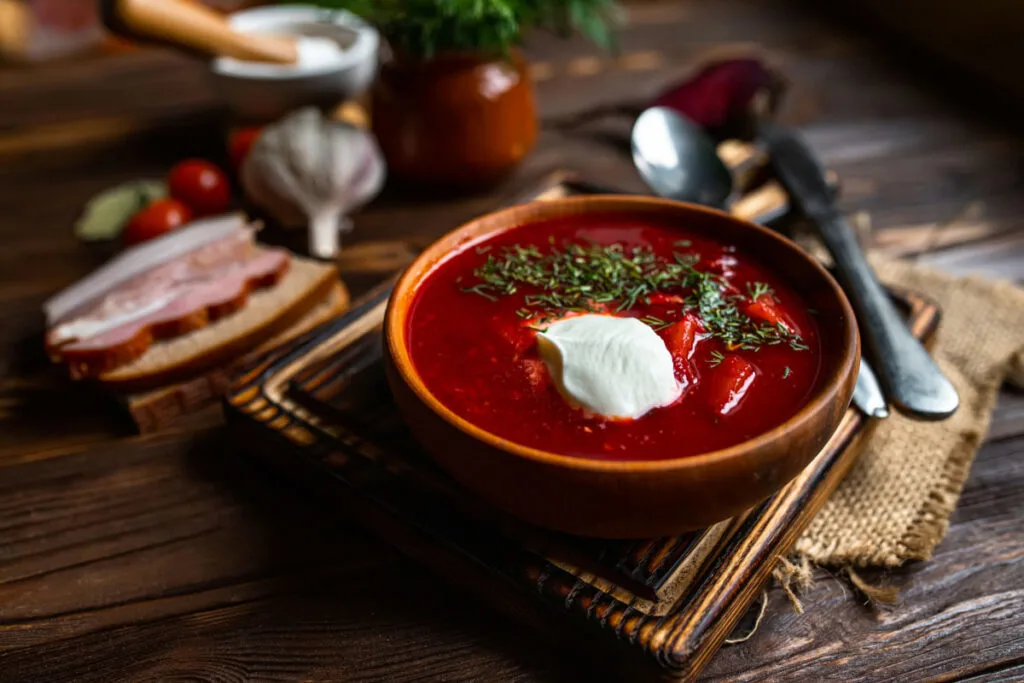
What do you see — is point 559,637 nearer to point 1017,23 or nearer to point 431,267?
point 431,267

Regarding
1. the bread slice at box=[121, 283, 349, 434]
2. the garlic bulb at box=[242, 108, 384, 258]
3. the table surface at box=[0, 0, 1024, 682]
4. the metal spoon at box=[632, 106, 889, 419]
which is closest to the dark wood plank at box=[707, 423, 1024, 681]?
the table surface at box=[0, 0, 1024, 682]

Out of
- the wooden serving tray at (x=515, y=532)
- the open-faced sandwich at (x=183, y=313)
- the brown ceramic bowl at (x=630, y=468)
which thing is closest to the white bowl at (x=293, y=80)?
the open-faced sandwich at (x=183, y=313)

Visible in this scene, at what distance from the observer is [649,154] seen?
7.61 feet

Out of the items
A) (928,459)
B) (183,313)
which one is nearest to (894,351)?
(928,459)

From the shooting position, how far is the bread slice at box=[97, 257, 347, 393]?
1.84 meters

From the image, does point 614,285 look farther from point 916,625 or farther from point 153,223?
point 153,223

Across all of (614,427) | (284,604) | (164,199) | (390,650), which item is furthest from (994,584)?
(164,199)

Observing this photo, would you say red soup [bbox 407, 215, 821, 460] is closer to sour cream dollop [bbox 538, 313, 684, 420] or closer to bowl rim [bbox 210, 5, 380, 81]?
sour cream dollop [bbox 538, 313, 684, 420]

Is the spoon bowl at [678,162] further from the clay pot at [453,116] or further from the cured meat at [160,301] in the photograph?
the cured meat at [160,301]

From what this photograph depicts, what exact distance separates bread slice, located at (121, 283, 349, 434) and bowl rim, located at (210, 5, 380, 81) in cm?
99

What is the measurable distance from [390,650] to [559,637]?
0.88ft

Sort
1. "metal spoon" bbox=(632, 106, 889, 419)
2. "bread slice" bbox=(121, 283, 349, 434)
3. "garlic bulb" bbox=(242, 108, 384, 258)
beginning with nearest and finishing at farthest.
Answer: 1. "bread slice" bbox=(121, 283, 349, 434)
2. "metal spoon" bbox=(632, 106, 889, 419)
3. "garlic bulb" bbox=(242, 108, 384, 258)

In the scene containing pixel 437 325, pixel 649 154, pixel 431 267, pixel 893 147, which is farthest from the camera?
pixel 893 147

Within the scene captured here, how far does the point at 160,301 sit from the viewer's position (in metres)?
1.98
